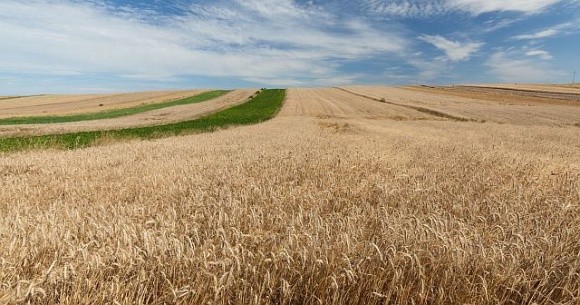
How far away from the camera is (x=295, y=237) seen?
4012mm

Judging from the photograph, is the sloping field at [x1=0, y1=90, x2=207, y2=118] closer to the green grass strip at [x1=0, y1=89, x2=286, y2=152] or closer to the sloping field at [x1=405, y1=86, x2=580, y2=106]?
the green grass strip at [x1=0, y1=89, x2=286, y2=152]

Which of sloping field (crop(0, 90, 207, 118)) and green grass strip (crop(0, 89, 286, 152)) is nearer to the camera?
green grass strip (crop(0, 89, 286, 152))

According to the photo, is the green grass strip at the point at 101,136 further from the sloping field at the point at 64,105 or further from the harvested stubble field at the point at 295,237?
the sloping field at the point at 64,105

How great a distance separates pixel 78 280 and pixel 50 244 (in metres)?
1.33

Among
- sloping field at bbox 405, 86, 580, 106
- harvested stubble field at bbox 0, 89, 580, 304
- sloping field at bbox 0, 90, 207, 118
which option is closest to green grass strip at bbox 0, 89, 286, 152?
harvested stubble field at bbox 0, 89, 580, 304

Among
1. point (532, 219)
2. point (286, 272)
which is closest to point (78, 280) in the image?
point (286, 272)

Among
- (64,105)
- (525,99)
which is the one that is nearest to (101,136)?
(64,105)

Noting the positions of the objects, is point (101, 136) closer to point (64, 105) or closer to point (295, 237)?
point (295, 237)

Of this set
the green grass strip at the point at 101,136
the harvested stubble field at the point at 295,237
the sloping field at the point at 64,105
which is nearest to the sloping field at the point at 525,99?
the green grass strip at the point at 101,136

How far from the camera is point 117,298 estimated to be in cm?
280

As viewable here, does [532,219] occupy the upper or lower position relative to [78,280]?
lower

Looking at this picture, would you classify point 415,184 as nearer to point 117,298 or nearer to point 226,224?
point 226,224

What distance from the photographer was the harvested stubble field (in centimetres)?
304

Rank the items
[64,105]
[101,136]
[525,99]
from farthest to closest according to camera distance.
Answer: [64,105] < [525,99] < [101,136]
